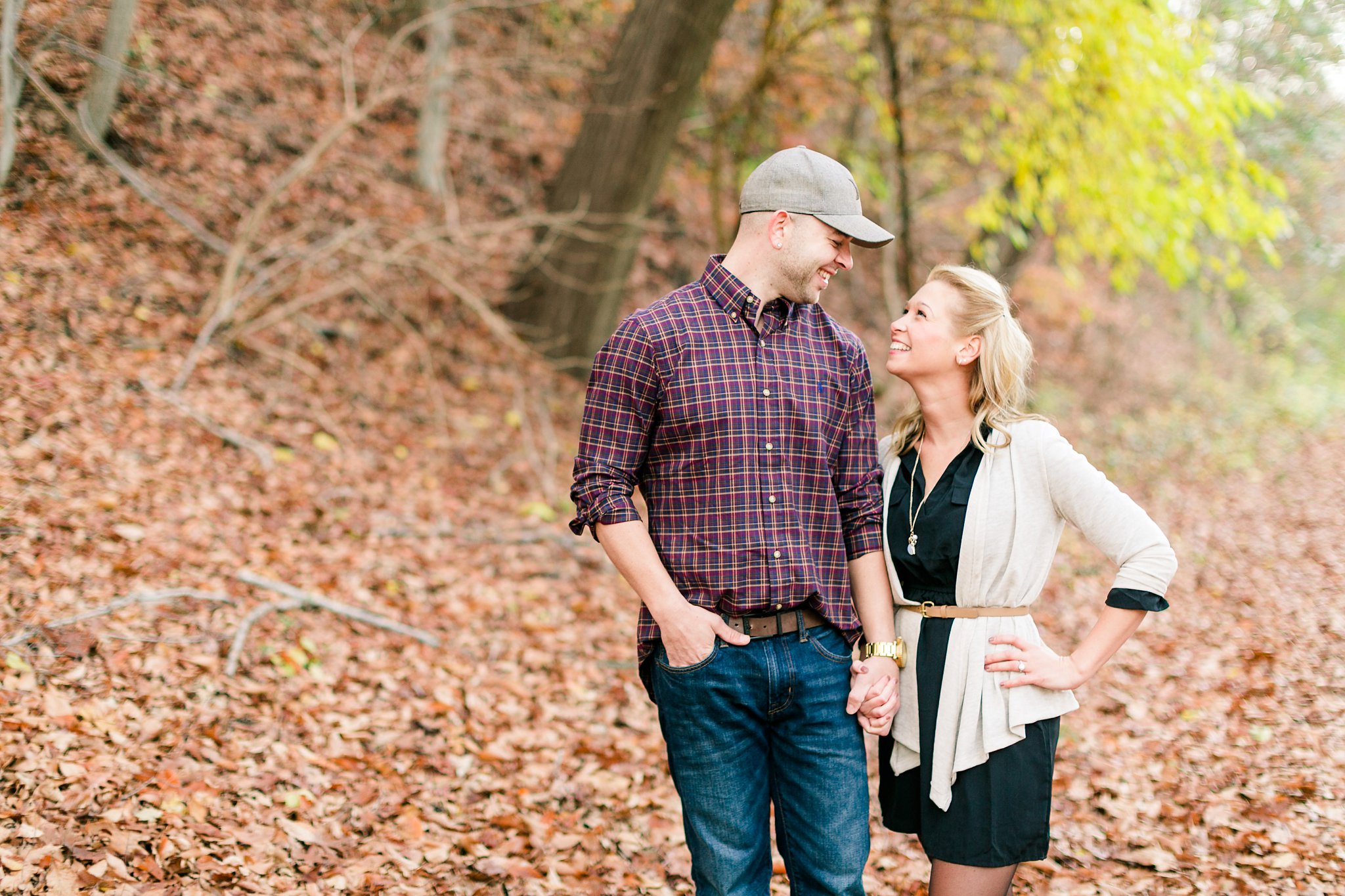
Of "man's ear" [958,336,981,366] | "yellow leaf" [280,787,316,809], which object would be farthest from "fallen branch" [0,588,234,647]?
"man's ear" [958,336,981,366]

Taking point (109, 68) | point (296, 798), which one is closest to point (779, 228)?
point (296, 798)

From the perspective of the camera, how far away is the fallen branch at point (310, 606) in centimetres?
488

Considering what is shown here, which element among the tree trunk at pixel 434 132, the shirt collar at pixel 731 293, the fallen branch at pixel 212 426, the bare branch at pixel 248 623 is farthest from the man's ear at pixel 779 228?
the tree trunk at pixel 434 132

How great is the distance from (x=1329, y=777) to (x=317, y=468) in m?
5.87

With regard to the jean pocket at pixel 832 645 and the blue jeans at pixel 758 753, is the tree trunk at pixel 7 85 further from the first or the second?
the jean pocket at pixel 832 645

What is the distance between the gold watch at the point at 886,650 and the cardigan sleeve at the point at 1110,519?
1.88 feet

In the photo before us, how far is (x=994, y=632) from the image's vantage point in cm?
260

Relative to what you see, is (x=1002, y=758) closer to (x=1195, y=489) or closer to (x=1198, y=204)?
(x=1198, y=204)

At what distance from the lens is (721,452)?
2.53m

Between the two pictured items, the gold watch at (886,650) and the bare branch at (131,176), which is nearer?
the gold watch at (886,650)

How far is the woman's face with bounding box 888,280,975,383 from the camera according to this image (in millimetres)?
2707

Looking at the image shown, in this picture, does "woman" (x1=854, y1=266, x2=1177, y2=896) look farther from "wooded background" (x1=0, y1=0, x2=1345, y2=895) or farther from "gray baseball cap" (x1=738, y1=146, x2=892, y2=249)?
"wooded background" (x1=0, y1=0, x2=1345, y2=895)

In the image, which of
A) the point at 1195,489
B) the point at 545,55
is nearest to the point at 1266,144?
the point at 1195,489

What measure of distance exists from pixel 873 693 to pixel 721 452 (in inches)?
30.3
